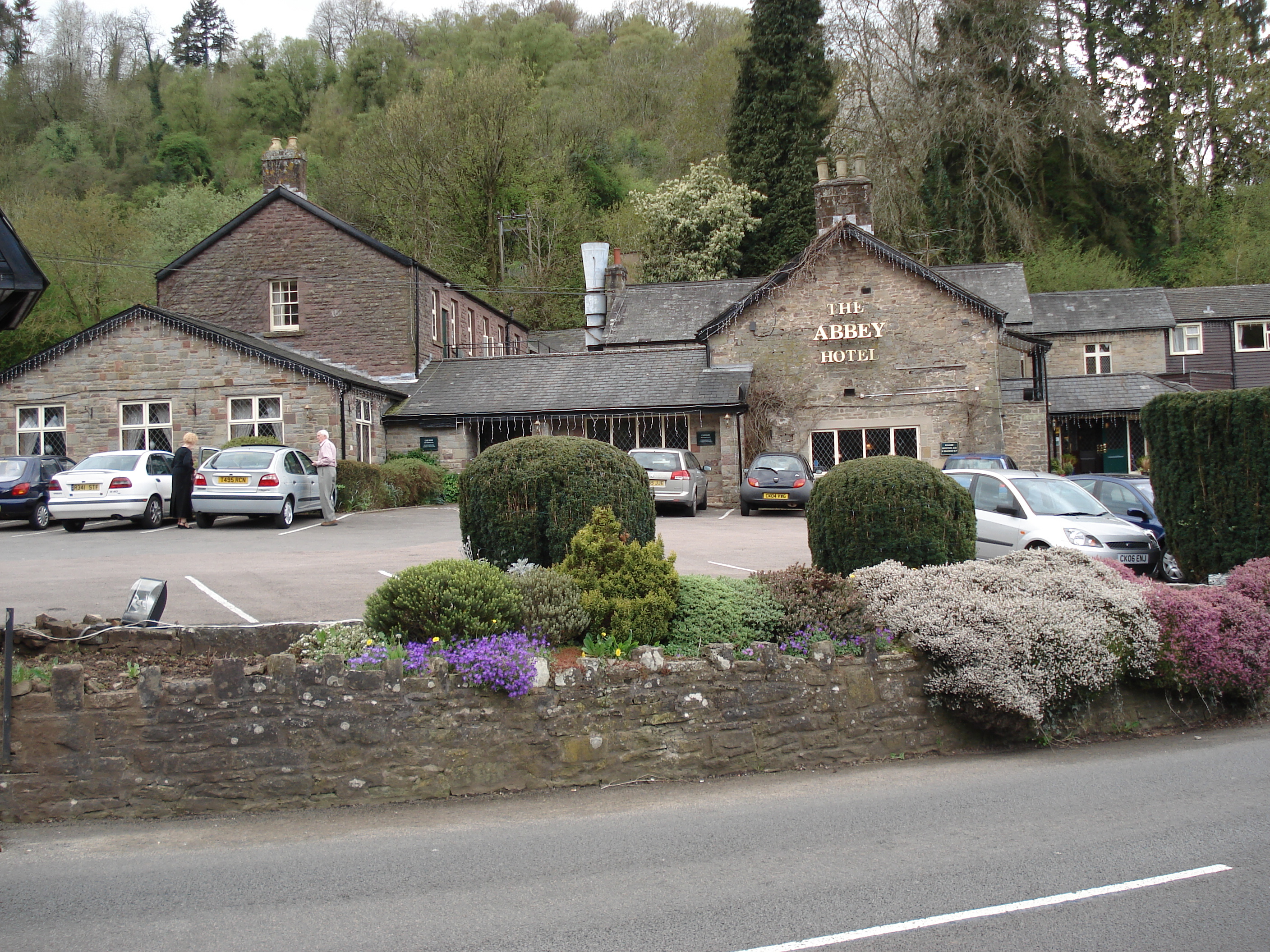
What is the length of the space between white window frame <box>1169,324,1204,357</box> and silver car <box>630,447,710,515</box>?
92.0 ft

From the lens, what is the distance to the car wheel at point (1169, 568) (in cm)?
1331

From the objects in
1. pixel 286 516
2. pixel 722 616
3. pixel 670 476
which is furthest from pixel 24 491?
pixel 722 616

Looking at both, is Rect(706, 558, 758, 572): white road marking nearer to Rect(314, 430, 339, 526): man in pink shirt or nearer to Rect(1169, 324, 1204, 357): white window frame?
Rect(314, 430, 339, 526): man in pink shirt

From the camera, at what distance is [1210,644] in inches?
336

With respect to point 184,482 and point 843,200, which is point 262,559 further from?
point 843,200

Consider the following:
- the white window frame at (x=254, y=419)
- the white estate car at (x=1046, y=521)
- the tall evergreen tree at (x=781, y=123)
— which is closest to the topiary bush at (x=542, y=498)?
the white estate car at (x=1046, y=521)

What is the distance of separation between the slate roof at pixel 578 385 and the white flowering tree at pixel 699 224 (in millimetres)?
15848

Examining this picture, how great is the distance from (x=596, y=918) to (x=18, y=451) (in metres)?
27.3

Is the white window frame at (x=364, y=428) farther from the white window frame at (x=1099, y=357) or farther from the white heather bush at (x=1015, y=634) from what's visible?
the white window frame at (x=1099, y=357)

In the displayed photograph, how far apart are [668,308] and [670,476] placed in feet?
49.6

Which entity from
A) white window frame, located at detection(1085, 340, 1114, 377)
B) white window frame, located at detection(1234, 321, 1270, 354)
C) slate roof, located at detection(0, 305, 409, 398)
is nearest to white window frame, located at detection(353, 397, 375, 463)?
slate roof, located at detection(0, 305, 409, 398)

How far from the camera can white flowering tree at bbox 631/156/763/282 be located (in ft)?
153

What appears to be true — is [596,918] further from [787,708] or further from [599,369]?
[599,369]

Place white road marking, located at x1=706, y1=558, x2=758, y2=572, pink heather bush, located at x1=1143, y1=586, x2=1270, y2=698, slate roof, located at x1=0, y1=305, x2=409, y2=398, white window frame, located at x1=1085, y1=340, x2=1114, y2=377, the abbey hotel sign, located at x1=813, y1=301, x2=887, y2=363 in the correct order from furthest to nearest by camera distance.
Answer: white window frame, located at x1=1085, y1=340, x2=1114, y2=377 → the abbey hotel sign, located at x1=813, y1=301, x2=887, y2=363 → slate roof, located at x1=0, y1=305, x2=409, y2=398 → white road marking, located at x1=706, y1=558, x2=758, y2=572 → pink heather bush, located at x1=1143, y1=586, x2=1270, y2=698
